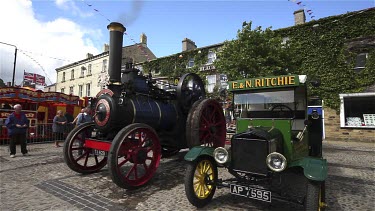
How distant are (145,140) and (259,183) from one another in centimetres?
253

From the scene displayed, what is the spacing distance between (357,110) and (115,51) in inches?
601

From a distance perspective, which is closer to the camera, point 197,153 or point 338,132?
point 197,153

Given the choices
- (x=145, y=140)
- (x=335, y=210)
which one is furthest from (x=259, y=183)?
(x=145, y=140)

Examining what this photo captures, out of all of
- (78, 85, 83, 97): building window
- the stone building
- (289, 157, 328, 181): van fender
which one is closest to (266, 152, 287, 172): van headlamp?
(289, 157, 328, 181): van fender

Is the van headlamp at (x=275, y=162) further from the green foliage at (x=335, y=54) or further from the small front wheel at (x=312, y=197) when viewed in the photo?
the green foliage at (x=335, y=54)

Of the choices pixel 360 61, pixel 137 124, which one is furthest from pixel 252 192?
pixel 360 61

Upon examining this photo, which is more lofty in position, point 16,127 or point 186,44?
point 186,44

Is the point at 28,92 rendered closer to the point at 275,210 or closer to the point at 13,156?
the point at 13,156

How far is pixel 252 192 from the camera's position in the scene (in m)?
3.49

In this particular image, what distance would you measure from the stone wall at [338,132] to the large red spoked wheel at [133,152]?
14019mm

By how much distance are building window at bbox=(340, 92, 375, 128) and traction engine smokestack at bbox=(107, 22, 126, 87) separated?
47.1ft

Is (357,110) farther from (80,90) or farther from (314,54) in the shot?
(80,90)

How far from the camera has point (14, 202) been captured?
4164mm

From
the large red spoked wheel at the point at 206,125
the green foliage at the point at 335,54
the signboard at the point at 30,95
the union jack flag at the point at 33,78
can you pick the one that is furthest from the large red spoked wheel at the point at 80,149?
the union jack flag at the point at 33,78
